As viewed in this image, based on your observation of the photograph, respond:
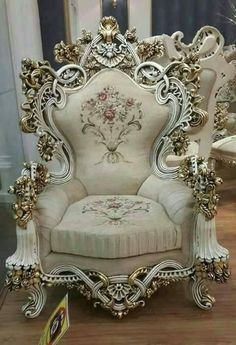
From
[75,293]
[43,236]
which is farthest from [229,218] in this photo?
[43,236]

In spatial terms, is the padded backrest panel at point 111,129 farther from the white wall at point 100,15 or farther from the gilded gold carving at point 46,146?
the white wall at point 100,15

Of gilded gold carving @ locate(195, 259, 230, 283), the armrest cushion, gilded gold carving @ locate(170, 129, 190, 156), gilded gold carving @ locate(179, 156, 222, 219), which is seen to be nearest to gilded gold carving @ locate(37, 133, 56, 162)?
the armrest cushion

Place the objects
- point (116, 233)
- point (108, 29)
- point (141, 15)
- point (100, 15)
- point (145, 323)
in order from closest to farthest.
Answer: point (116, 233) → point (145, 323) → point (108, 29) → point (141, 15) → point (100, 15)

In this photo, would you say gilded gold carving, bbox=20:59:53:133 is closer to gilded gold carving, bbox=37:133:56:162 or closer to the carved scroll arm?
gilded gold carving, bbox=37:133:56:162

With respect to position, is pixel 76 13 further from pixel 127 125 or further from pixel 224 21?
pixel 127 125

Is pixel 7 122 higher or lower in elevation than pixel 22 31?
lower

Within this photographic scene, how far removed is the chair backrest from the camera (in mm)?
1807

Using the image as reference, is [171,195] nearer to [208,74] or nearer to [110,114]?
[110,114]

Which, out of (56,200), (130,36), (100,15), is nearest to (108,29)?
(130,36)

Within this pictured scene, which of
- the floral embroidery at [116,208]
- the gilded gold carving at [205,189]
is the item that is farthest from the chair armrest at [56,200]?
the gilded gold carving at [205,189]

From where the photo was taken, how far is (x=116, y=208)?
5.49 ft

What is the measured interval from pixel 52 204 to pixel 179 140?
69 cm

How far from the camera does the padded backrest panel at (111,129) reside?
1.83 metres

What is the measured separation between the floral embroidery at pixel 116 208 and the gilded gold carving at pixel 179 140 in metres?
0.33
